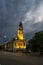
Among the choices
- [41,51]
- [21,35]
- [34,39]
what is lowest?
[41,51]

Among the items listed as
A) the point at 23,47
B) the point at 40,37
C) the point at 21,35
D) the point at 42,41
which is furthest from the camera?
the point at 21,35

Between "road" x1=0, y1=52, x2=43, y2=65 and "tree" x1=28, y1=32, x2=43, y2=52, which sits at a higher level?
"tree" x1=28, y1=32, x2=43, y2=52

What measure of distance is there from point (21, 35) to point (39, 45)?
383 feet

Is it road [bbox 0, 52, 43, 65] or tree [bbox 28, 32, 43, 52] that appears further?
tree [bbox 28, 32, 43, 52]

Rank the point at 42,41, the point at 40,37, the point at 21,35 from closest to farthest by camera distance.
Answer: the point at 42,41 → the point at 40,37 → the point at 21,35

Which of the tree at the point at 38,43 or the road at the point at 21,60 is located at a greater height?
the tree at the point at 38,43

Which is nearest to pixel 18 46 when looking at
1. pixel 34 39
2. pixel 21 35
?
pixel 21 35

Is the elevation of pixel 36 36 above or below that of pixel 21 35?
below

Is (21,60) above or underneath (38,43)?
underneath

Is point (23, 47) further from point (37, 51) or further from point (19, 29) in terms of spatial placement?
point (37, 51)

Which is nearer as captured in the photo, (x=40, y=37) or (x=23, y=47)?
(x=40, y=37)

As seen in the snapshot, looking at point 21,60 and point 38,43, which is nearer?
point 21,60

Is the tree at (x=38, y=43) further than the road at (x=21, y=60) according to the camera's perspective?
Yes

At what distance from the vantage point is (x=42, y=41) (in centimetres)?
7250
